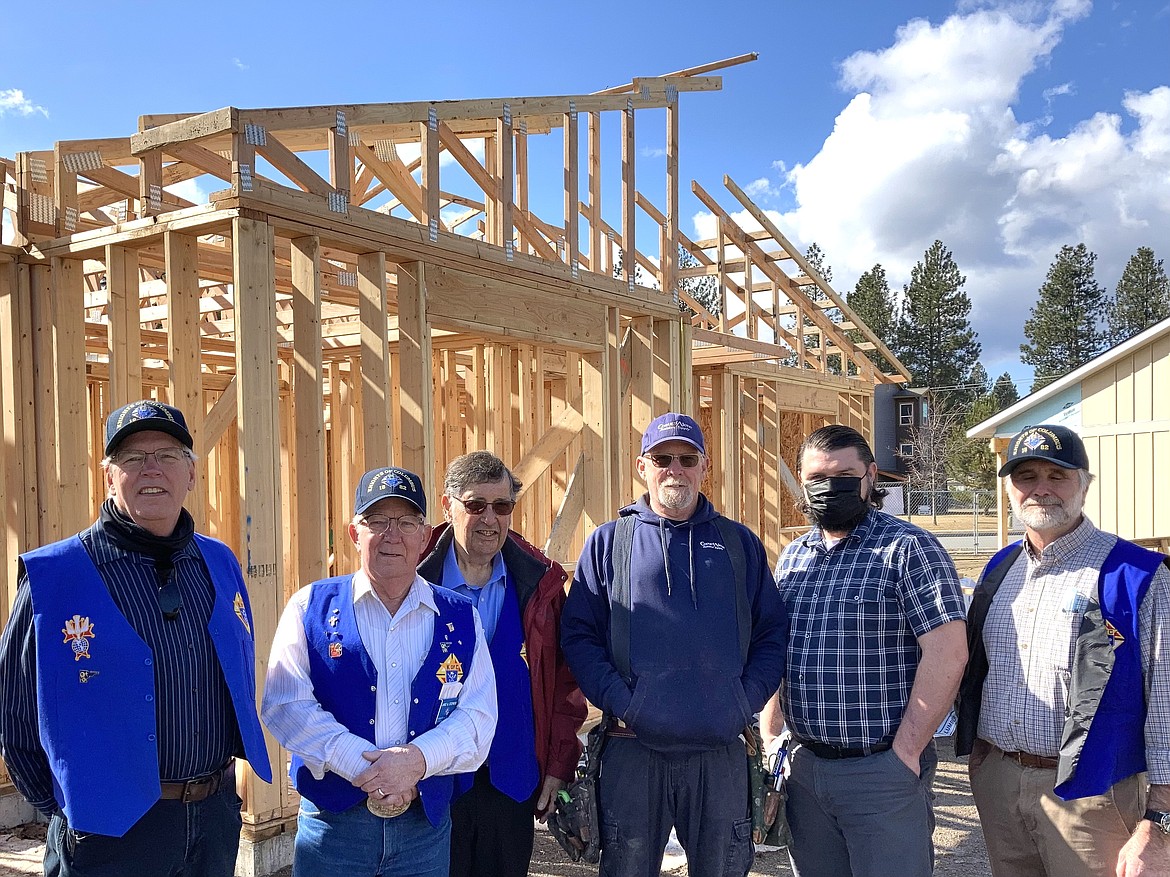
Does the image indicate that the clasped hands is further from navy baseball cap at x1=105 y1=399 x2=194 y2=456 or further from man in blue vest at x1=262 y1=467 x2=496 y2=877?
navy baseball cap at x1=105 y1=399 x2=194 y2=456

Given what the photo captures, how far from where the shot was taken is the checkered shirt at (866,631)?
9.93ft

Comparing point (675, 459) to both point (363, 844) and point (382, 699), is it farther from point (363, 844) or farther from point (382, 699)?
point (363, 844)

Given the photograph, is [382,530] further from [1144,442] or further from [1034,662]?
[1144,442]

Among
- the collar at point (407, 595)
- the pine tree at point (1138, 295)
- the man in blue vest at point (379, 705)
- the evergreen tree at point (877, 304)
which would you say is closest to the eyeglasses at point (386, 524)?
the man in blue vest at point (379, 705)

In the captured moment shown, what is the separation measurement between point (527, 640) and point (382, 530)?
2.52 ft

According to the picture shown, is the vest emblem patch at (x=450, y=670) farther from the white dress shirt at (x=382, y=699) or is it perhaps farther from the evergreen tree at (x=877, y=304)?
the evergreen tree at (x=877, y=304)

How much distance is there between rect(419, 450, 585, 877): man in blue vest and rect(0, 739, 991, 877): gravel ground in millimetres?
1823

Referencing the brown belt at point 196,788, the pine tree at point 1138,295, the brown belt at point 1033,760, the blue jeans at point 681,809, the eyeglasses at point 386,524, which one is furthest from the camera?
the pine tree at point 1138,295

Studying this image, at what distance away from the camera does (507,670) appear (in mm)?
3195

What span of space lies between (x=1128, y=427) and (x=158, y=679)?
8.29 meters

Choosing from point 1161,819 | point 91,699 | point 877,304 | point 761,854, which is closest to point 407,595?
point 91,699

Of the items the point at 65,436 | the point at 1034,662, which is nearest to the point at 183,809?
the point at 1034,662

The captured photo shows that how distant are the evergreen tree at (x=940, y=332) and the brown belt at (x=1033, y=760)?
47.7 m

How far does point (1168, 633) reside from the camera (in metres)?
2.82
